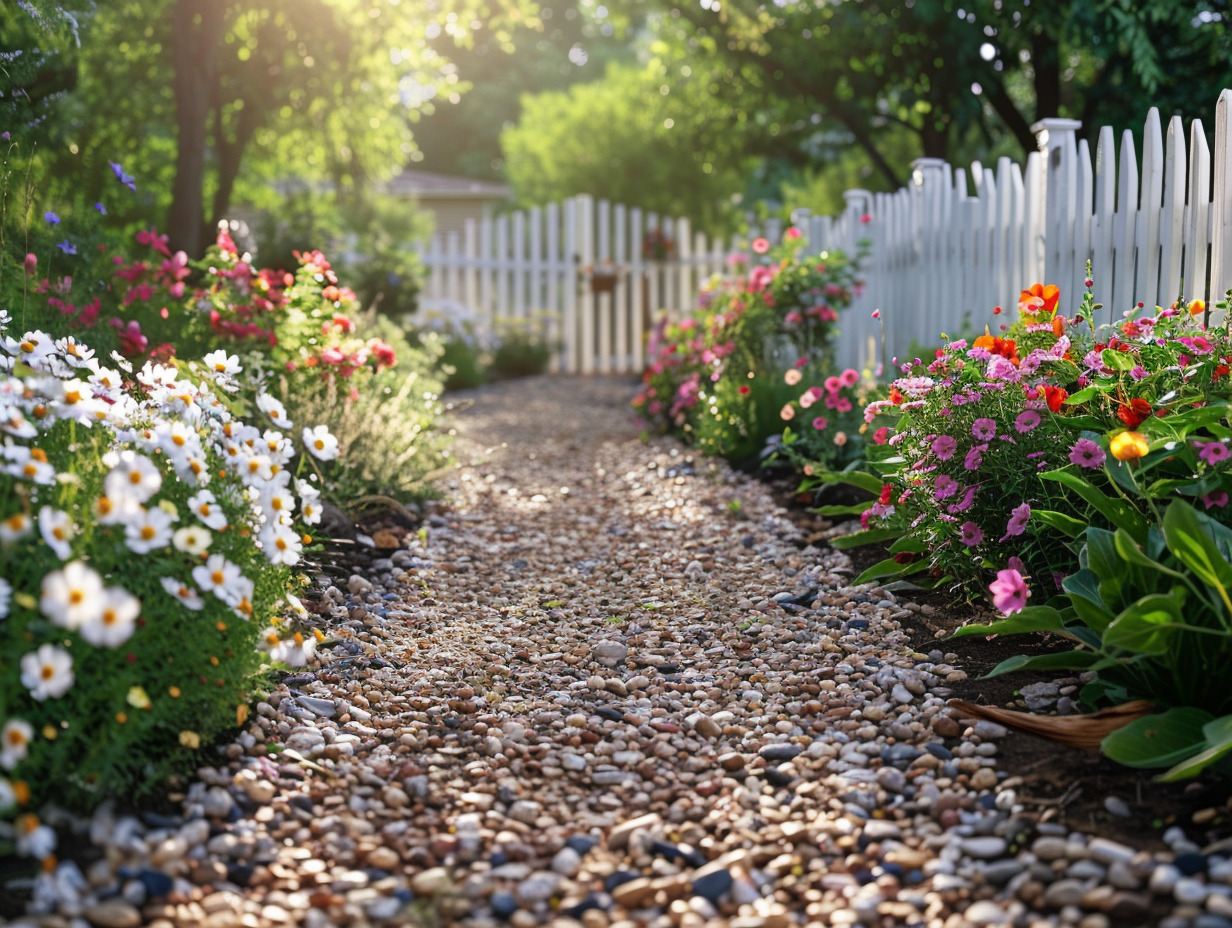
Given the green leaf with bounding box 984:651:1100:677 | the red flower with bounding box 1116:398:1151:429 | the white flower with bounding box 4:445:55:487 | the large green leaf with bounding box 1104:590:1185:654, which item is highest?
the red flower with bounding box 1116:398:1151:429

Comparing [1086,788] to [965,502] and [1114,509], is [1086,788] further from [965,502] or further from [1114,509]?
[965,502]

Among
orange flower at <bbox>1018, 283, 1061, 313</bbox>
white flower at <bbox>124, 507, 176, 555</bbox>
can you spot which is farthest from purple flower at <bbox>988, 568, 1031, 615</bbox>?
white flower at <bbox>124, 507, 176, 555</bbox>

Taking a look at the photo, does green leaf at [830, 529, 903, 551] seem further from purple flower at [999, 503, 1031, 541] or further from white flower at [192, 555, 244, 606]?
white flower at [192, 555, 244, 606]

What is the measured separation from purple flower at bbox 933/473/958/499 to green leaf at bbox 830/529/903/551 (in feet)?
2.30

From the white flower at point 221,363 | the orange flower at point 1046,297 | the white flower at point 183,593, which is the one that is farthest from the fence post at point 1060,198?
the white flower at point 183,593

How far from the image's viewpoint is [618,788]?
222cm

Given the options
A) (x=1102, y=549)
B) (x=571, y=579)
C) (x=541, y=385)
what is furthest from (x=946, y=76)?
(x=1102, y=549)

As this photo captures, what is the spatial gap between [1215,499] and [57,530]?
2.20 m

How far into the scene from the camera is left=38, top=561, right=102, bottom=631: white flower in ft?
5.18

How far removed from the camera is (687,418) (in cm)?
640

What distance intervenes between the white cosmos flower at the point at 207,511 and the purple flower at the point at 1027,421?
1.88m

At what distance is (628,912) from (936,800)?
652 mm

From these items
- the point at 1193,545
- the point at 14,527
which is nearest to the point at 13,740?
the point at 14,527

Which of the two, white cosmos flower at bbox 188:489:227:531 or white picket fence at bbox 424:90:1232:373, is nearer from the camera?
white cosmos flower at bbox 188:489:227:531
